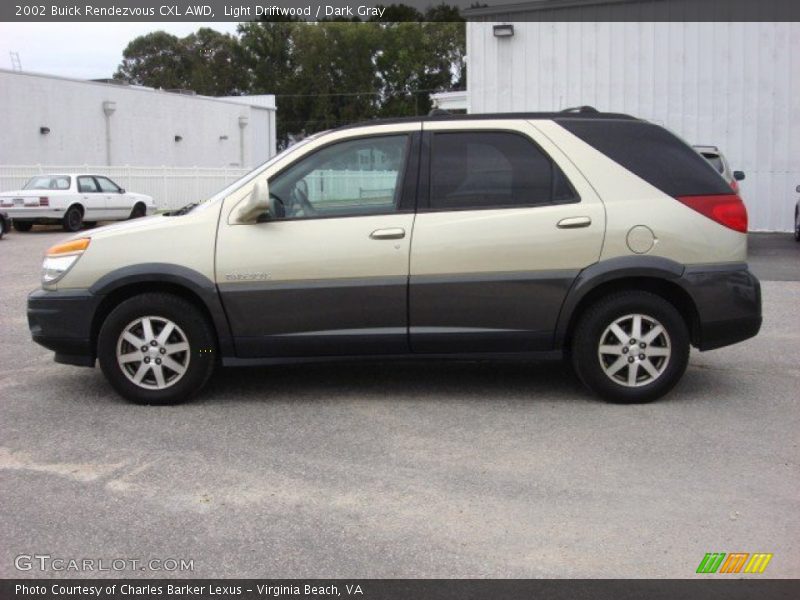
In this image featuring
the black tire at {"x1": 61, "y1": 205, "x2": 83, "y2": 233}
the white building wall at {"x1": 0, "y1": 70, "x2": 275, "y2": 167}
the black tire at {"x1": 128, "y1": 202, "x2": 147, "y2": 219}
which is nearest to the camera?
the black tire at {"x1": 61, "y1": 205, "x2": 83, "y2": 233}

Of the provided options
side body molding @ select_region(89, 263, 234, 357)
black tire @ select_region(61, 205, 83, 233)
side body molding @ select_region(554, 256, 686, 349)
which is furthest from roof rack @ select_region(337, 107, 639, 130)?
black tire @ select_region(61, 205, 83, 233)

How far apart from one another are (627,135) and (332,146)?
197 centimetres

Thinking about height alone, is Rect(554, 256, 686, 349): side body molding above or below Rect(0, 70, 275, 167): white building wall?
below

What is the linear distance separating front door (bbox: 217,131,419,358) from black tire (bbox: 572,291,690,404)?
1.18m

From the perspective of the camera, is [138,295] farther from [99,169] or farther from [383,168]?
[99,169]

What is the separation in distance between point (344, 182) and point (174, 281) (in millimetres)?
1269

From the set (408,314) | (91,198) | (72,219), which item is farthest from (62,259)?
(91,198)

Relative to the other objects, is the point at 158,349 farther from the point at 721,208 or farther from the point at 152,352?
the point at 721,208

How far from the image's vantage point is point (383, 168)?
5.84 metres

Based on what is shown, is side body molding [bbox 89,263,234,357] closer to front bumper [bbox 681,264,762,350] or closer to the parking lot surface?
the parking lot surface

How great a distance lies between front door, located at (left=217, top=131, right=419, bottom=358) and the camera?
561cm

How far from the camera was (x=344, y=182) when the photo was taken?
18.8ft
